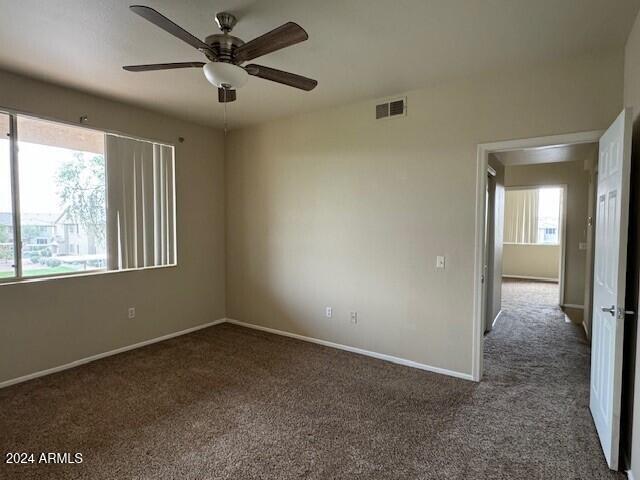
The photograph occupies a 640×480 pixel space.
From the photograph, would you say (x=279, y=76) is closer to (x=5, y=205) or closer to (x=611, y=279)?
(x=611, y=279)

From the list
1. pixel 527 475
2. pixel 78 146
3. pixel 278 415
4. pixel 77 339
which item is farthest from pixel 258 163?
pixel 527 475

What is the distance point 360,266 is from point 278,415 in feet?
5.86

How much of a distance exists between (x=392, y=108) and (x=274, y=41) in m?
1.99

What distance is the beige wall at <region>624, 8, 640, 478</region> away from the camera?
Answer: 75.1 inches

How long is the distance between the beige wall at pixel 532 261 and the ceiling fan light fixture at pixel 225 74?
30.5 ft

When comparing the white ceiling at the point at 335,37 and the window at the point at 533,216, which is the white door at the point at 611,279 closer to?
the white ceiling at the point at 335,37

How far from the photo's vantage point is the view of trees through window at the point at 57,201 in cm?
323

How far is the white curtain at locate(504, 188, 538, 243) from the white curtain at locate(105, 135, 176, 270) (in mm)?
8387

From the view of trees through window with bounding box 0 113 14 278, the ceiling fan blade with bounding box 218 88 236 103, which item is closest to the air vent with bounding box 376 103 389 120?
the ceiling fan blade with bounding box 218 88 236 103

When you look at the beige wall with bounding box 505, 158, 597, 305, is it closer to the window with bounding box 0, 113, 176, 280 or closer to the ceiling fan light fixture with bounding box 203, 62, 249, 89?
the ceiling fan light fixture with bounding box 203, 62, 249, 89

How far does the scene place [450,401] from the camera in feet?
9.53

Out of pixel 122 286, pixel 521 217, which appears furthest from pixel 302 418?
pixel 521 217

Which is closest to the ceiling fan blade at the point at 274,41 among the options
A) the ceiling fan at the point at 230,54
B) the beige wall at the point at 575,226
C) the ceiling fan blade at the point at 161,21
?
the ceiling fan at the point at 230,54

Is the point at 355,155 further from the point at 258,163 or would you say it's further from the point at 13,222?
the point at 13,222
